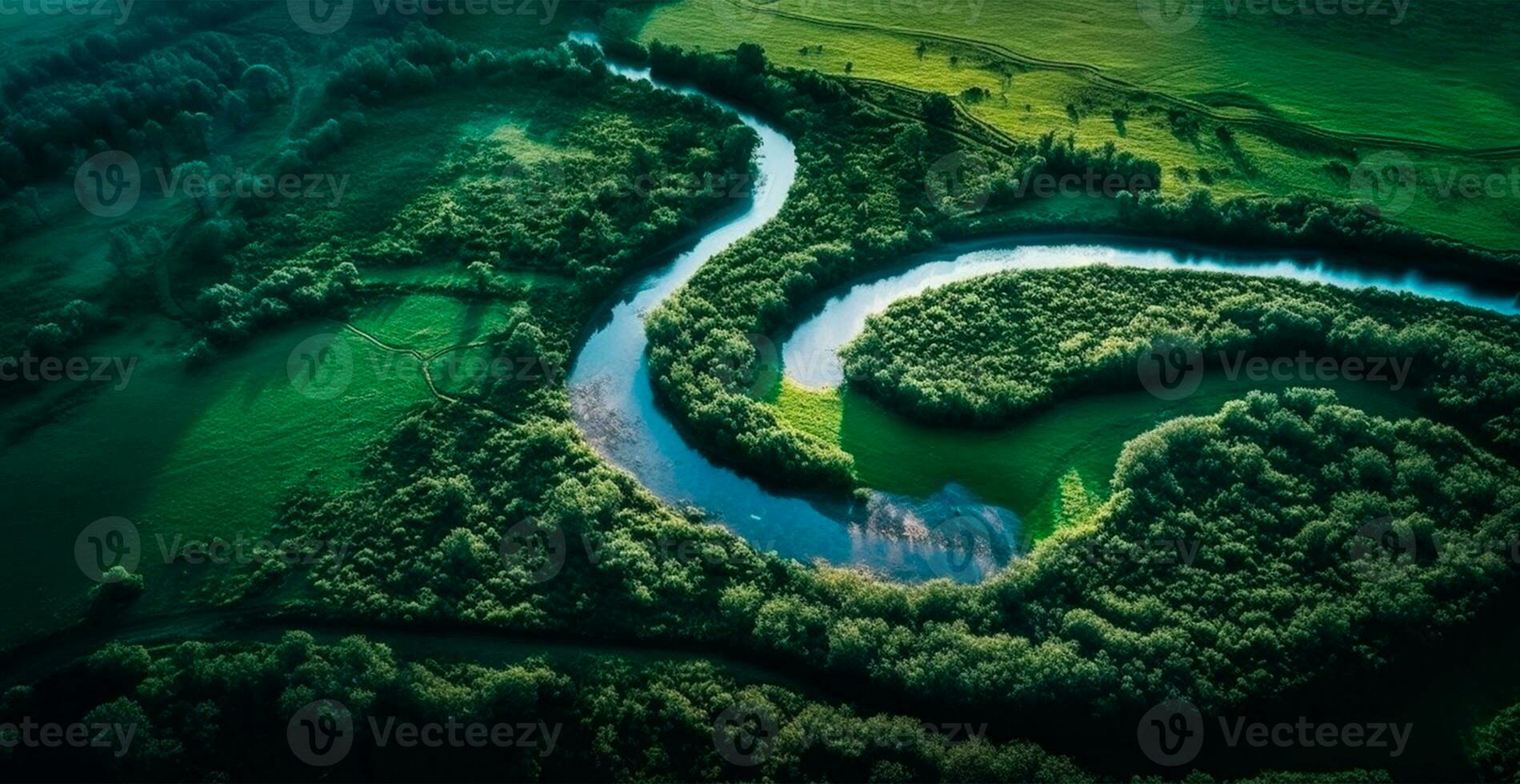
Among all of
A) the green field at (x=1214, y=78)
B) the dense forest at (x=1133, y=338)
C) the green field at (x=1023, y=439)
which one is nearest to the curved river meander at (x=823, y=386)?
the green field at (x=1023, y=439)

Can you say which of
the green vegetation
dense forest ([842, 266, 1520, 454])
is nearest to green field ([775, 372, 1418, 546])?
dense forest ([842, 266, 1520, 454])

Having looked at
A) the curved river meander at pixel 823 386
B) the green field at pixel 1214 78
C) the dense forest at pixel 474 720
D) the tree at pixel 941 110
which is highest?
the green field at pixel 1214 78

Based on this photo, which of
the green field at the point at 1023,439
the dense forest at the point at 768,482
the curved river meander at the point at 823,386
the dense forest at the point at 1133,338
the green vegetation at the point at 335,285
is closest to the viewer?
the dense forest at the point at 768,482

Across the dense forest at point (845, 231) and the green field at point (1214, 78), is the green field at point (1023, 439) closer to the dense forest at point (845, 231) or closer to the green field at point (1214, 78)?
the dense forest at point (845, 231)

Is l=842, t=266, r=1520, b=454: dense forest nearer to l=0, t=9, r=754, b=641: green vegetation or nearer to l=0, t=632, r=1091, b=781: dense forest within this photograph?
l=0, t=9, r=754, b=641: green vegetation

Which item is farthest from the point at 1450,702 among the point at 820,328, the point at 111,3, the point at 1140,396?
the point at 111,3

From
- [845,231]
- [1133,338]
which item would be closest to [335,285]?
[845,231]

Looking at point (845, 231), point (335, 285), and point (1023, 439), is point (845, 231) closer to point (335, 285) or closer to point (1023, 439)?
point (1023, 439)

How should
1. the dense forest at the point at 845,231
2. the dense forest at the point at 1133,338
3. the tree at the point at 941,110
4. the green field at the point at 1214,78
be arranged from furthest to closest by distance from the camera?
the tree at the point at 941,110 → the green field at the point at 1214,78 → the dense forest at the point at 1133,338 → the dense forest at the point at 845,231

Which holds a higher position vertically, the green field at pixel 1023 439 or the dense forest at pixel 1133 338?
the dense forest at pixel 1133 338
